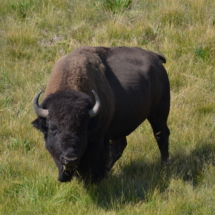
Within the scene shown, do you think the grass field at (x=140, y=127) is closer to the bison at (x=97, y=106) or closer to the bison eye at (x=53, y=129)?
the bison at (x=97, y=106)

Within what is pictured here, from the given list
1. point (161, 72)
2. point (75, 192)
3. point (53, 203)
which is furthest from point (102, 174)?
point (161, 72)

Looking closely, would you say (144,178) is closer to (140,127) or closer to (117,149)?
(117,149)

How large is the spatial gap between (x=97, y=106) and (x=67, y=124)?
427 millimetres

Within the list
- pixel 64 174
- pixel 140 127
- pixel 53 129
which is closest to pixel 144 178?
pixel 64 174

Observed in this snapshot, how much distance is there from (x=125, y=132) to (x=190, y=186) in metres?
1.22

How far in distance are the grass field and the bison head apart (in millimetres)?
558

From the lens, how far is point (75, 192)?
5.01m

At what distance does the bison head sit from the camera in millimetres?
4488

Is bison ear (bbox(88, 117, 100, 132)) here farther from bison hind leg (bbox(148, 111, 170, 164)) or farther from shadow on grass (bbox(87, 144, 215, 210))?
bison hind leg (bbox(148, 111, 170, 164))

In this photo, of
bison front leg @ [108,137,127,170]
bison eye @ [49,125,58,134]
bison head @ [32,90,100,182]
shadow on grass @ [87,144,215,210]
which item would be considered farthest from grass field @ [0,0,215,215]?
bison eye @ [49,125,58,134]

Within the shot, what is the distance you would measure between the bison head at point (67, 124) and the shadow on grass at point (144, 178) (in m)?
0.57

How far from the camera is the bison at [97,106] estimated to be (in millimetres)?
4609

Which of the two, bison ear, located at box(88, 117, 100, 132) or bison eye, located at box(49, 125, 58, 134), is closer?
bison eye, located at box(49, 125, 58, 134)

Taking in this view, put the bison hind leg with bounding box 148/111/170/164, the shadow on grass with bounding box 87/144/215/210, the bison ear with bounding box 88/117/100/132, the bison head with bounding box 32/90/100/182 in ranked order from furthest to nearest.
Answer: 1. the bison hind leg with bounding box 148/111/170/164
2. the shadow on grass with bounding box 87/144/215/210
3. the bison ear with bounding box 88/117/100/132
4. the bison head with bounding box 32/90/100/182
